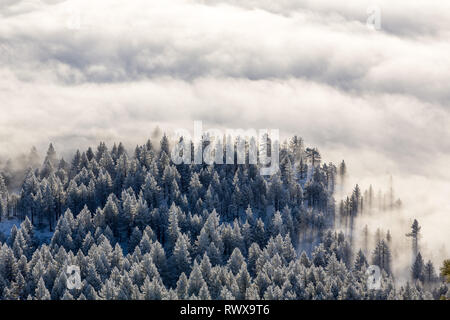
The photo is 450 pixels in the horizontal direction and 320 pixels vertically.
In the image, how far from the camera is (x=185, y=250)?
476 ft

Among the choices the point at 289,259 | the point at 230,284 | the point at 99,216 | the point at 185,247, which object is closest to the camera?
the point at 230,284

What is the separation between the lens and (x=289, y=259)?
519ft

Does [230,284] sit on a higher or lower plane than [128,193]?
lower

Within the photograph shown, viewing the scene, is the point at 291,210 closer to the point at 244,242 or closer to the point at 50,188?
the point at 244,242

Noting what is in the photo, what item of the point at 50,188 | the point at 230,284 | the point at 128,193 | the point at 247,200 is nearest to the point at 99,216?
the point at 128,193

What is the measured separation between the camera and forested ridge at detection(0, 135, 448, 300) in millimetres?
126000

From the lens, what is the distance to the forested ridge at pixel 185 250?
413 feet

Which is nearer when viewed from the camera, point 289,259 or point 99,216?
point 289,259
